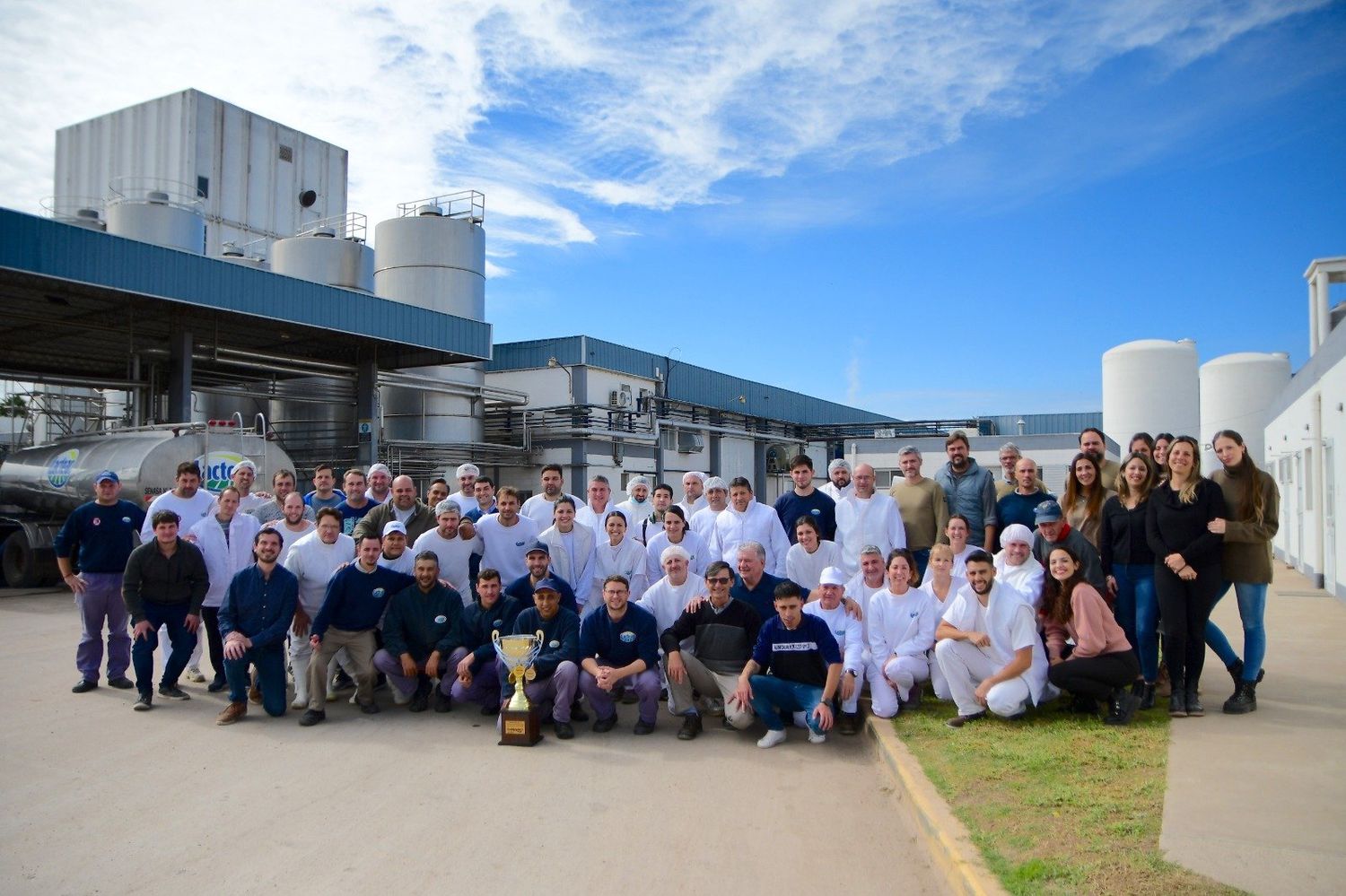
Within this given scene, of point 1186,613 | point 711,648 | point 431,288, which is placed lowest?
point 711,648

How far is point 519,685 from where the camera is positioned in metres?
6.62

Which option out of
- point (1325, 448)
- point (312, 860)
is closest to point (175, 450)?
point (312, 860)

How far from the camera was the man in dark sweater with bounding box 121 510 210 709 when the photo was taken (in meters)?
7.45

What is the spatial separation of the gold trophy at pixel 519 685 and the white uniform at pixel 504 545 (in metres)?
1.25

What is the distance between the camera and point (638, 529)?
9375mm

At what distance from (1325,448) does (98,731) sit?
16.6 meters

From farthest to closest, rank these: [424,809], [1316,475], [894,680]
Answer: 1. [1316,475]
2. [894,680]
3. [424,809]

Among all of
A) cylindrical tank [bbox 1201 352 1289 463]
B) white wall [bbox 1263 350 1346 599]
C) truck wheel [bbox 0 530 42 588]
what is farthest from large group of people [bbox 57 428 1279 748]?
cylindrical tank [bbox 1201 352 1289 463]

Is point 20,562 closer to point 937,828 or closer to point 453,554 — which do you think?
point 453,554

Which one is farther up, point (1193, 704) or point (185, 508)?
point (185, 508)

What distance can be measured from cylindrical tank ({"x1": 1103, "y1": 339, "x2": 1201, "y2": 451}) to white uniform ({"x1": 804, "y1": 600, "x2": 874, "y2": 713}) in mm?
27257

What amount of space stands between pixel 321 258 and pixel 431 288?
4.03 metres

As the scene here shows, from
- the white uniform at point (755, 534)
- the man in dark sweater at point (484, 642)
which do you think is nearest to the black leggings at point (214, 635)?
the man in dark sweater at point (484, 642)

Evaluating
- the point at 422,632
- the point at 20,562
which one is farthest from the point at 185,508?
the point at 20,562
